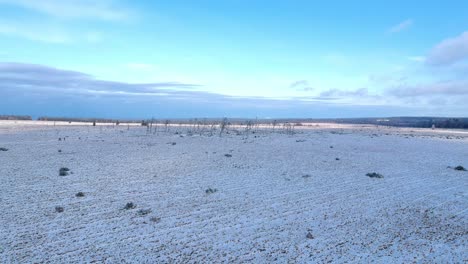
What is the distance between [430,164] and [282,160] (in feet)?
23.3

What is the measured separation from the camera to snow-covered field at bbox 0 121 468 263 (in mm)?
6492

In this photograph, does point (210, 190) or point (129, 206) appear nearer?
point (129, 206)

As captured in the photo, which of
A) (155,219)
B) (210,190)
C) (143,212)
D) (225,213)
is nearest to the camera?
(155,219)

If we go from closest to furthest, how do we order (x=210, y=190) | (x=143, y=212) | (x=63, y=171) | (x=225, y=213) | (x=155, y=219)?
Answer: (x=155, y=219), (x=143, y=212), (x=225, y=213), (x=210, y=190), (x=63, y=171)

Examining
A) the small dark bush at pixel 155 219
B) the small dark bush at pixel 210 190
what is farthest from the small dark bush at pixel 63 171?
the small dark bush at pixel 155 219

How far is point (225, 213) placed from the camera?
28.7ft

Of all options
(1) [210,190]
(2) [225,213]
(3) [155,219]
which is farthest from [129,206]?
(1) [210,190]

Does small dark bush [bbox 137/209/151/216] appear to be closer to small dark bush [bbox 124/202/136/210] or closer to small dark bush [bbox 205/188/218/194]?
small dark bush [bbox 124/202/136/210]

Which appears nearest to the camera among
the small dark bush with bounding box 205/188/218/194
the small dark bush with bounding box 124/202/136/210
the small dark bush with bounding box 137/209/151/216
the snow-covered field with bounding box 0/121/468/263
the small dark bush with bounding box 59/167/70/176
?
the snow-covered field with bounding box 0/121/468/263

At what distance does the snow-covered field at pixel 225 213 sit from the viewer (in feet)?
21.3

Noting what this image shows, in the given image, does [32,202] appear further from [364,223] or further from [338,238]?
[364,223]

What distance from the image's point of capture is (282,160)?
1758 centimetres

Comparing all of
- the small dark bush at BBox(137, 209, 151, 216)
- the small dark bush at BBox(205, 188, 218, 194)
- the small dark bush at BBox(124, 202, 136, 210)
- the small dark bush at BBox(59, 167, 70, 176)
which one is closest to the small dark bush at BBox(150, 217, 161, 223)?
the small dark bush at BBox(137, 209, 151, 216)

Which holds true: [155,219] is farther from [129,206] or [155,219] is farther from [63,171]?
[63,171]
